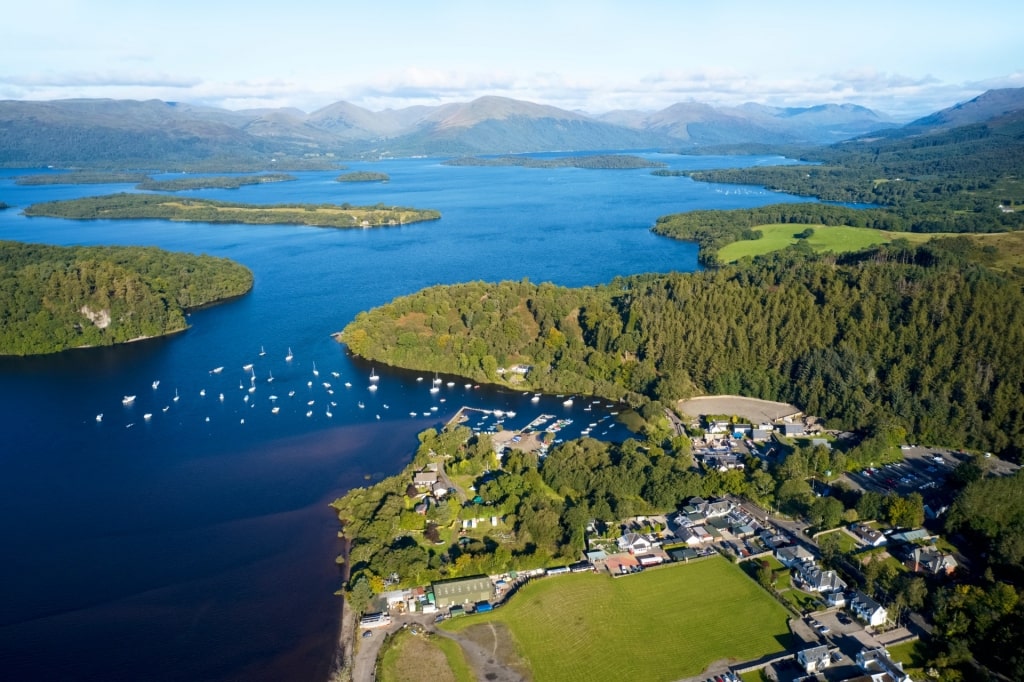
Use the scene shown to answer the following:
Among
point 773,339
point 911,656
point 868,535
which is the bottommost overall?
point 911,656

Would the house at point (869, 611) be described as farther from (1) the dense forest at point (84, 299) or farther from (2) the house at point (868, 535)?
(1) the dense forest at point (84, 299)

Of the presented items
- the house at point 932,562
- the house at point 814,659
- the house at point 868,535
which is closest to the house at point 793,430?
the house at point 868,535

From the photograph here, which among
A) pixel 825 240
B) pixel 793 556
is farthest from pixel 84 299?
pixel 825 240

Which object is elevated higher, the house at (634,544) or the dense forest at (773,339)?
the dense forest at (773,339)

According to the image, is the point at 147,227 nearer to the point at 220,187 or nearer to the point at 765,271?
the point at 220,187

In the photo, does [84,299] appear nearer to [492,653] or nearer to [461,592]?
[461,592]

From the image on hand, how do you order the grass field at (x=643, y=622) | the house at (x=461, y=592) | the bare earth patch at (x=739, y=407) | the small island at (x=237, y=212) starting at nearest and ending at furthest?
the grass field at (x=643, y=622)
the house at (x=461, y=592)
the bare earth patch at (x=739, y=407)
the small island at (x=237, y=212)

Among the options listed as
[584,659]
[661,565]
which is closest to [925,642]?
[661,565]
